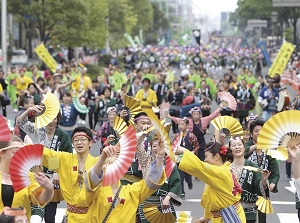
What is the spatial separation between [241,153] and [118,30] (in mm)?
57902

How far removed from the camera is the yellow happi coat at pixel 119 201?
26.4 ft

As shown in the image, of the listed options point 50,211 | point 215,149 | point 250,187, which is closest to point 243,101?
point 50,211

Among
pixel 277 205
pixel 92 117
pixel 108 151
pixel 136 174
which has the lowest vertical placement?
pixel 92 117

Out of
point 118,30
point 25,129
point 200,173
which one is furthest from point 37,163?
point 118,30

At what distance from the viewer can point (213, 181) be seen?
852cm

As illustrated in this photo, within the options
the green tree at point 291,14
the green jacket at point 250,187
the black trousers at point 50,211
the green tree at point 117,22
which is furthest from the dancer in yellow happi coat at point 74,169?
the green tree at point 291,14

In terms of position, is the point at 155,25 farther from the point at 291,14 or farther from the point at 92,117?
the point at 92,117

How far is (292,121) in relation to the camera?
780cm

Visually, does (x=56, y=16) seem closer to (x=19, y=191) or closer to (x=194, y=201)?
(x=194, y=201)

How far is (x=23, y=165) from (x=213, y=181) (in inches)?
78.9

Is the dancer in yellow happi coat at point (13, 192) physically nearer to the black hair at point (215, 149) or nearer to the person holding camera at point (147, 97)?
the black hair at point (215, 149)

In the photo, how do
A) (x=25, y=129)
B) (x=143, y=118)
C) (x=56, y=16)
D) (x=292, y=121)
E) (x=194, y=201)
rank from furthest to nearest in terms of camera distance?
1. (x=56, y=16)
2. (x=194, y=201)
3. (x=143, y=118)
4. (x=25, y=129)
5. (x=292, y=121)

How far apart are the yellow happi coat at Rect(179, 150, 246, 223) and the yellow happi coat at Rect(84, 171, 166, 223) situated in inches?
16.6

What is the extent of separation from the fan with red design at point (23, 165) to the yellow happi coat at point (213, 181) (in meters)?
1.43
